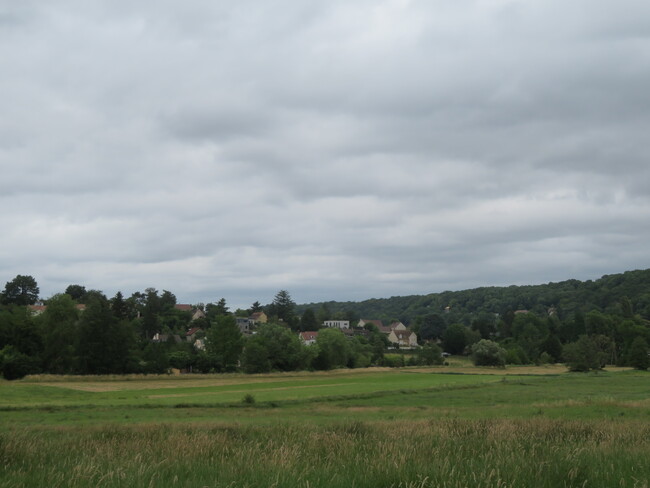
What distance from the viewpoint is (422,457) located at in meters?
9.05

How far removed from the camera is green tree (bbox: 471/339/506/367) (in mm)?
122125

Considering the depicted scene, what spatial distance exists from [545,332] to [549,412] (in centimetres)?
14497

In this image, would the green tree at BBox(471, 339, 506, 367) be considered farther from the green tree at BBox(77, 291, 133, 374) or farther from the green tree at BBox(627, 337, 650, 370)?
the green tree at BBox(77, 291, 133, 374)

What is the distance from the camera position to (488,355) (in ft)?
402

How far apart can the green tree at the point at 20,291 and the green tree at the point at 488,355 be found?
409 feet

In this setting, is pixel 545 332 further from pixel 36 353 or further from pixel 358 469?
pixel 358 469

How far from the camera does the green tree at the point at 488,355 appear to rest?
12212 centimetres

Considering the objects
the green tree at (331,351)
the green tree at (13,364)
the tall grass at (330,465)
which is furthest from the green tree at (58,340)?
the tall grass at (330,465)

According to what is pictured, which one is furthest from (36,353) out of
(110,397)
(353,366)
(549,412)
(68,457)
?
(68,457)

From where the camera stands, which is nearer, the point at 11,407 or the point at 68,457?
the point at 68,457

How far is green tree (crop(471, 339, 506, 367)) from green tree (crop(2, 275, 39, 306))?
12479 cm

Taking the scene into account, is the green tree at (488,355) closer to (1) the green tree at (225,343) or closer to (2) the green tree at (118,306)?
(1) the green tree at (225,343)

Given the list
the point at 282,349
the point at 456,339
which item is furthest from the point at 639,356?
the point at 456,339

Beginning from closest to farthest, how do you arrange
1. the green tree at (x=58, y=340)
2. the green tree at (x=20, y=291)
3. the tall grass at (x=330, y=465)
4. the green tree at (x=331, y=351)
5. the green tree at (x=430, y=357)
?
the tall grass at (x=330, y=465)
the green tree at (x=58, y=340)
the green tree at (x=331, y=351)
the green tree at (x=430, y=357)
the green tree at (x=20, y=291)
